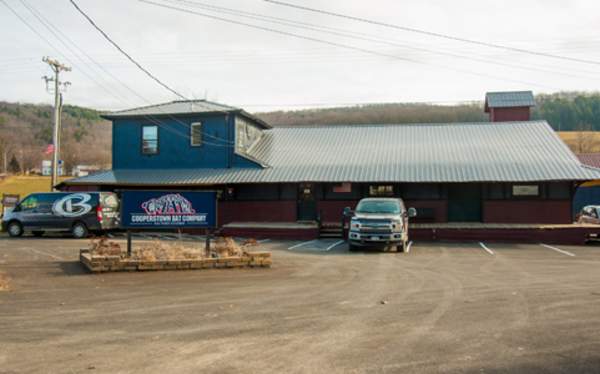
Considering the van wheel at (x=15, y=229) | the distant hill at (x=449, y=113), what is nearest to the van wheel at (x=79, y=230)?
the van wheel at (x=15, y=229)

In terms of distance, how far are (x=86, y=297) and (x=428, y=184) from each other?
2039cm

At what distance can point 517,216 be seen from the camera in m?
26.4

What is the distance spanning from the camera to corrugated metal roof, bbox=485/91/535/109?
38.2 metres

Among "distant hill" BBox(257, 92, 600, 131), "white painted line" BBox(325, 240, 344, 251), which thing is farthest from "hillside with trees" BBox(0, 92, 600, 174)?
"white painted line" BBox(325, 240, 344, 251)

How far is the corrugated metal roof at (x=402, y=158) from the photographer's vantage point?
26172 millimetres

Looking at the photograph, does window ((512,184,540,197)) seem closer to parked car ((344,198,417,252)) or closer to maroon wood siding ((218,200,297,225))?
parked car ((344,198,417,252))

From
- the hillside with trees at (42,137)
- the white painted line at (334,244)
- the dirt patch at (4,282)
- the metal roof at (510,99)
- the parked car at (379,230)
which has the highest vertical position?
the hillside with trees at (42,137)

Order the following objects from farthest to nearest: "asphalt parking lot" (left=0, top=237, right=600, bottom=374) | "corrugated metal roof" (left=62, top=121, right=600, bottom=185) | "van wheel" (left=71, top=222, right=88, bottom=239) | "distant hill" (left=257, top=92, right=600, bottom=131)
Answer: "distant hill" (left=257, top=92, right=600, bottom=131) < "corrugated metal roof" (left=62, top=121, right=600, bottom=185) < "van wheel" (left=71, top=222, right=88, bottom=239) < "asphalt parking lot" (left=0, top=237, right=600, bottom=374)

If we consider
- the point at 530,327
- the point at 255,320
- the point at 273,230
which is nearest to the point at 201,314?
the point at 255,320

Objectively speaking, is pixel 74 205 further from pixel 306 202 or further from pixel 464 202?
pixel 464 202

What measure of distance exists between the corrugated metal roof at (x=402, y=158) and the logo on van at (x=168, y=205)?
41.6 ft

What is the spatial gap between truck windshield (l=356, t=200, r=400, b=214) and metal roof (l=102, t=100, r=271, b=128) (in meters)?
12.4

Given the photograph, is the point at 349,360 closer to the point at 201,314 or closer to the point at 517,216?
the point at 201,314

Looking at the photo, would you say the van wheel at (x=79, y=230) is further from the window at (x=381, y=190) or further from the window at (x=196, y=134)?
the window at (x=381, y=190)
